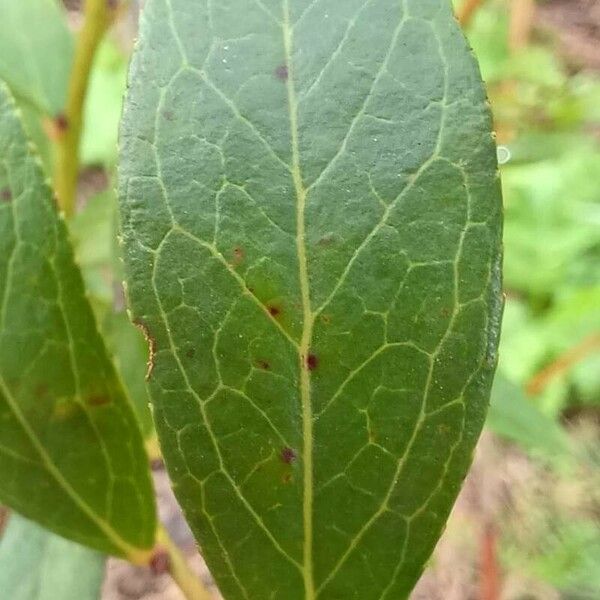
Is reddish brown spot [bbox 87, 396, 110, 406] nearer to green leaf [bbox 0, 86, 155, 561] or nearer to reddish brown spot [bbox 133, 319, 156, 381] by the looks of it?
green leaf [bbox 0, 86, 155, 561]

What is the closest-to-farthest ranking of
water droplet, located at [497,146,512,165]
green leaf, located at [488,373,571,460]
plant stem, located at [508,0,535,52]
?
green leaf, located at [488,373,571,460] → water droplet, located at [497,146,512,165] → plant stem, located at [508,0,535,52]

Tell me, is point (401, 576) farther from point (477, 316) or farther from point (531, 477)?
point (531, 477)

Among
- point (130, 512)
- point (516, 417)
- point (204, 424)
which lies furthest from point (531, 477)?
point (204, 424)

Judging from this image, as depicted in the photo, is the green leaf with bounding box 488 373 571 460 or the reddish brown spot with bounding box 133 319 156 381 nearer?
the reddish brown spot with bounding box 133 319 156 381

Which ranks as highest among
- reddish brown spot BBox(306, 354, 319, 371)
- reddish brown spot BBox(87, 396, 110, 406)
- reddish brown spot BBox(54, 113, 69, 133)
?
reddish brown spot BBox(54, 113, 69, 133)

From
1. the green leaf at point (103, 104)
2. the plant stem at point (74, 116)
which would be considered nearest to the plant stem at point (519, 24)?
the green leaf at point (103, 104)

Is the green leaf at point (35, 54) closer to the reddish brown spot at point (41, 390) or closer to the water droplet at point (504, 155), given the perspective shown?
the reddish brown spot at point (41, 390)

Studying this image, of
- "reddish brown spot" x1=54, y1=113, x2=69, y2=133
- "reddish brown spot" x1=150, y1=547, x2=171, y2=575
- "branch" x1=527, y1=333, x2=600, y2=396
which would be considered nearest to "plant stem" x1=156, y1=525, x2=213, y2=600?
"reddish brown spot" x1=150, y1=547, x2=171, y2=575
